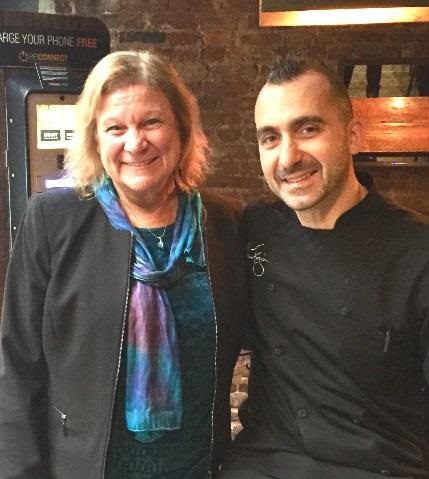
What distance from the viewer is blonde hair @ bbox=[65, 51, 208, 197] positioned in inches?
60.8

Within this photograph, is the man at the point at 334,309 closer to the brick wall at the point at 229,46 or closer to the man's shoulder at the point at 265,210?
the man's shoulder at the point at 265,210

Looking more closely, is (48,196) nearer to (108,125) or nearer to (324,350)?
(108,125)

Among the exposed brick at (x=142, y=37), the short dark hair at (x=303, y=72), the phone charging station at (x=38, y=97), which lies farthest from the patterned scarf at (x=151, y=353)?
the exposed brick at (x=142, y=37)

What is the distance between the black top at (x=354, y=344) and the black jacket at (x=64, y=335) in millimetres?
177

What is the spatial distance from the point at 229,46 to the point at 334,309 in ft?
7.62

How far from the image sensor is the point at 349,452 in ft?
4.95

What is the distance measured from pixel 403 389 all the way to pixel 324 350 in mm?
207

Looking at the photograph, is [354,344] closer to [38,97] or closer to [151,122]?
[151,122]

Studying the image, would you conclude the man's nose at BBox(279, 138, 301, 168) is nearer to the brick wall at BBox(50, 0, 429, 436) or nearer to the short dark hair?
the short dark hair

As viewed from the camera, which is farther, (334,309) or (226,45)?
(226,45)

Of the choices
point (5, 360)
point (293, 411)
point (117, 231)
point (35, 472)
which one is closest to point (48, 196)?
point (117, 231)

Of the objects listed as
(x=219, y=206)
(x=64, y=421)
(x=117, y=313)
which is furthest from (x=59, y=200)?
(x=64, y=421)

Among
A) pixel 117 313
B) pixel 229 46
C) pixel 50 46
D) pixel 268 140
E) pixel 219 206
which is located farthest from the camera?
→ pixel 229 46

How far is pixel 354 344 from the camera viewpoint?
1.51 metres
